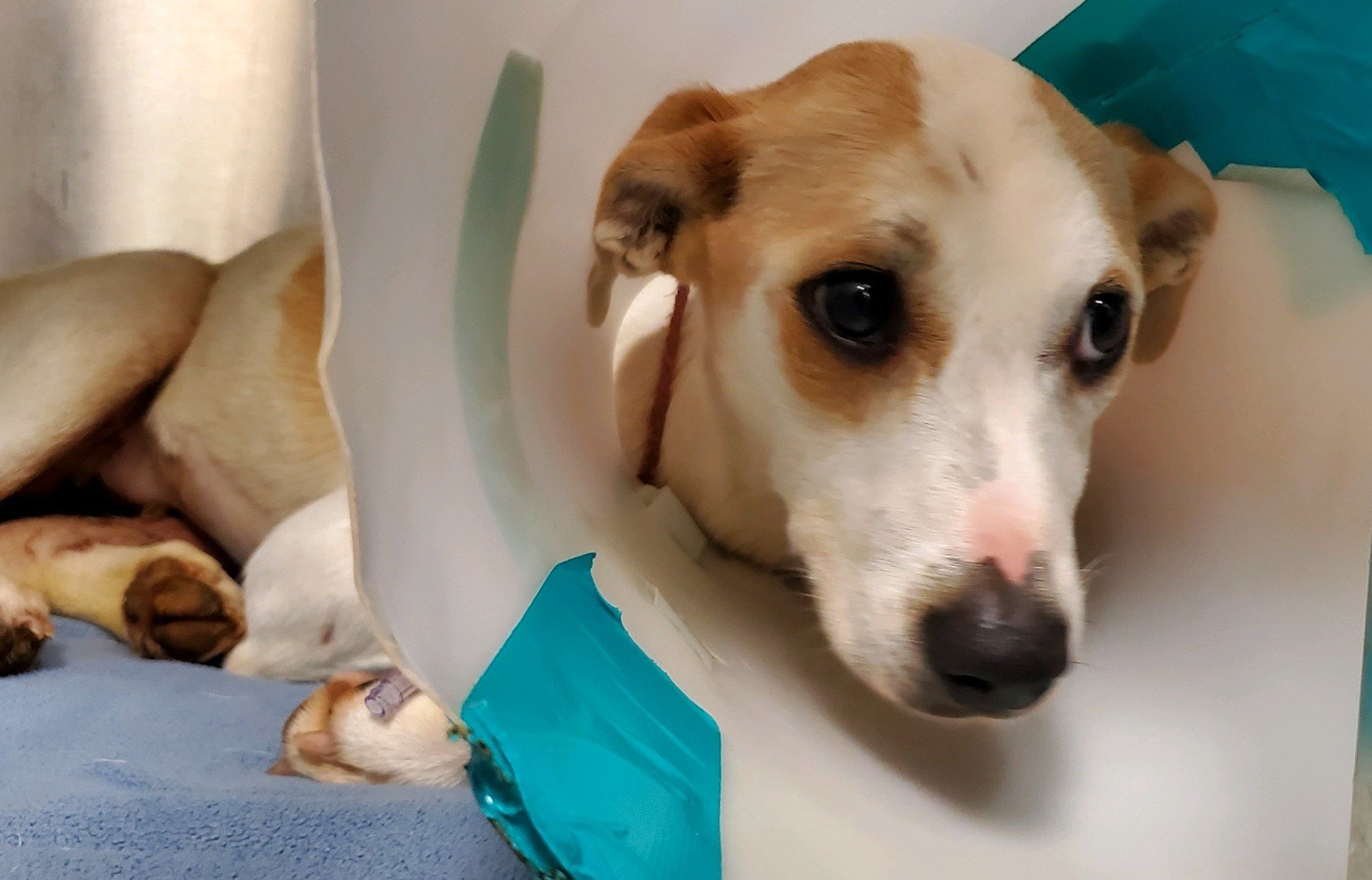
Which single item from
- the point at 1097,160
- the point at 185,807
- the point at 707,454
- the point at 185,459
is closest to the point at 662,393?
the point at 707,454

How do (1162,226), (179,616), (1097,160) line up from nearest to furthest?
1. (1097,160)
2. (1162,226)
3. (179,616)

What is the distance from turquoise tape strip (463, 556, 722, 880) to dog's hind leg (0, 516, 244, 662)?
788mm

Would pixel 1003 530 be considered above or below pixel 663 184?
below

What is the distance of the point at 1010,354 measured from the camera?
33.6 inches

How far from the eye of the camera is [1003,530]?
30.4 inches

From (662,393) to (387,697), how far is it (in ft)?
1.65

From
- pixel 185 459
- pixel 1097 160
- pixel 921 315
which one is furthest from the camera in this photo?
pixel 185 459

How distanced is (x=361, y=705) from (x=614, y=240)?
587 mm

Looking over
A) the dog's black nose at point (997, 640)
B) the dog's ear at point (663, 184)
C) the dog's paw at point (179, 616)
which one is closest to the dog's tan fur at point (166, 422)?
the dog's paw at point (179, 616)

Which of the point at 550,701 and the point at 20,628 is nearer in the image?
the point at 550,701

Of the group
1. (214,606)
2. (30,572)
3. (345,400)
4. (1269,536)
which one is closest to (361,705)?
(214,606)

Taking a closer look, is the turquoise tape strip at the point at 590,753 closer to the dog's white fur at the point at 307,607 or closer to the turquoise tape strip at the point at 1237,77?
the dog's white fur at the point at 307,607

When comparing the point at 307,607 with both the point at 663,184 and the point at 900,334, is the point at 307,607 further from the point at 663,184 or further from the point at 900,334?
the point at 900,334

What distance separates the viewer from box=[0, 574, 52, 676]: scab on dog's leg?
1234mm
